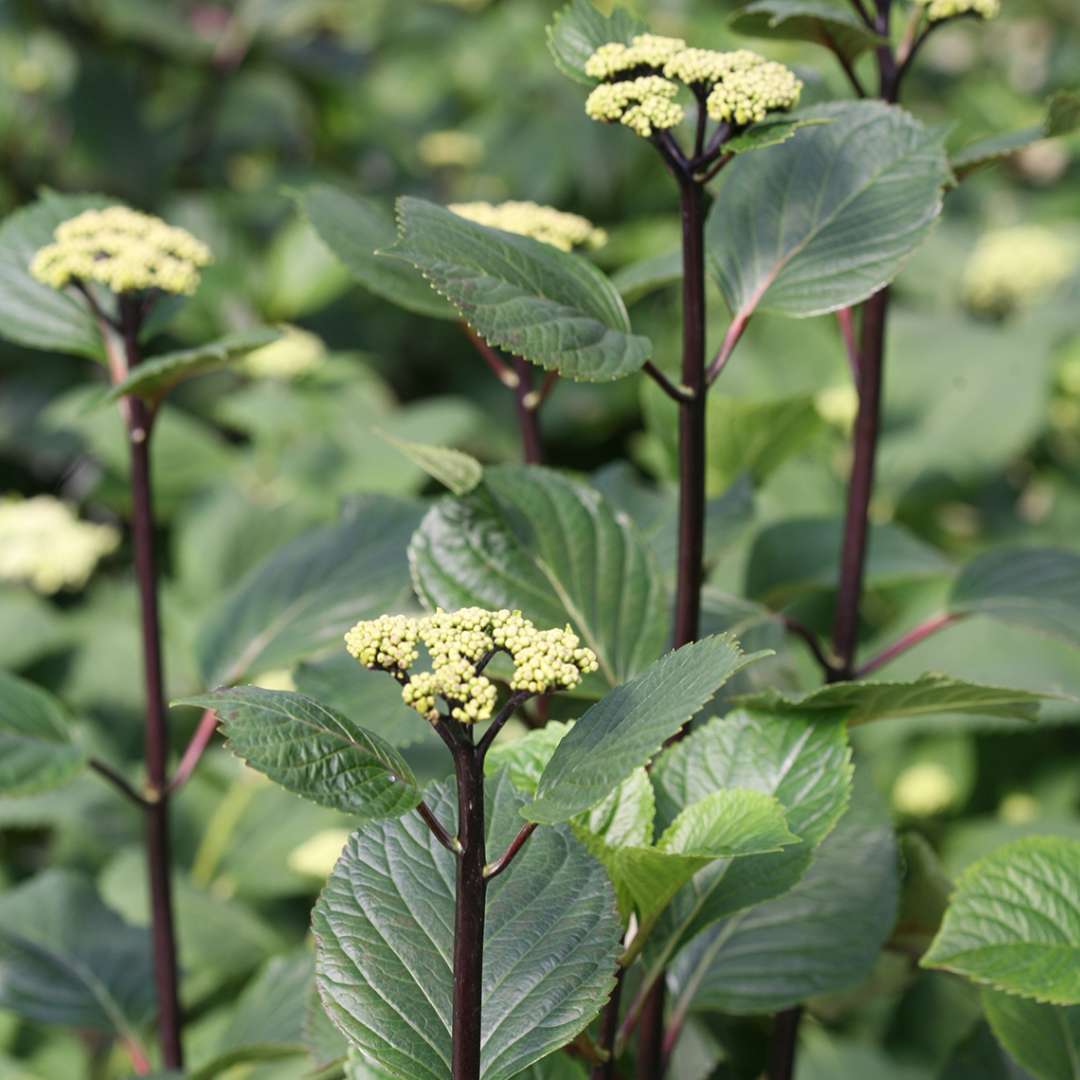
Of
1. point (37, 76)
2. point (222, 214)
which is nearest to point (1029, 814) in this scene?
point (222, 214)

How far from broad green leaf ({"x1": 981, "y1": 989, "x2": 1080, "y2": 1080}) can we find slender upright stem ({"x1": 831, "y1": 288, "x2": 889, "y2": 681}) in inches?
6.0

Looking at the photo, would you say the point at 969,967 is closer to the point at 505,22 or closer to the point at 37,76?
the point at 37,76

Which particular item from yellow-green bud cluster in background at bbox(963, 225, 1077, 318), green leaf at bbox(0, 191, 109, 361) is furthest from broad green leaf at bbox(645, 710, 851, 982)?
yellow-green bud cluster in background at bbox(963, 225, 1077, 318)

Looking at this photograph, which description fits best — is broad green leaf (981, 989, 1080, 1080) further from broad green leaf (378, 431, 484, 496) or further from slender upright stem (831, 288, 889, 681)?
broad green leaf (378, 431, 484, 496)

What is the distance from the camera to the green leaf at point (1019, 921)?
41 cm

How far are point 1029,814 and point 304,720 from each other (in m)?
1.00

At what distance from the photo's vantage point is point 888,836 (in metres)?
0.53

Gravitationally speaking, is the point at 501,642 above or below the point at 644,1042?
above

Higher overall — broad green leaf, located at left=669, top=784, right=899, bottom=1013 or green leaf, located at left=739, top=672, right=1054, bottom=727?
green leaf, located at left=739, top=672, right=1054, bottom=727

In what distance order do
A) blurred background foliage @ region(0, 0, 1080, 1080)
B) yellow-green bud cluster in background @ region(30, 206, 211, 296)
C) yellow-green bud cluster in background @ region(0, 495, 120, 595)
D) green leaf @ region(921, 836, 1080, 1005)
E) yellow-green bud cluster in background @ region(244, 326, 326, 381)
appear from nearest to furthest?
green leaf @ region(921, 836, 1080, 1005)
yellow-green bud cluster in background @ region(30, 206, 211, 296)
blurred background foliage @ region(0, 0, 1080, 1080)
yellow-green bud cluster in background @ region(0, 495, 120, 595)
yellow-green bud cluster in background @ region(244, 326, 326, 381)

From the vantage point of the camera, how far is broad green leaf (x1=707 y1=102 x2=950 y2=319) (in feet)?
1.54

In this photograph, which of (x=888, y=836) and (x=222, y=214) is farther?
(x=222, y=214)

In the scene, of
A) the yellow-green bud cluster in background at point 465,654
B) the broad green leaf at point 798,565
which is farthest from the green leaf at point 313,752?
the broad green leaf at point 798,565

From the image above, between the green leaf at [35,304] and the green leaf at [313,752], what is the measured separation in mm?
322
